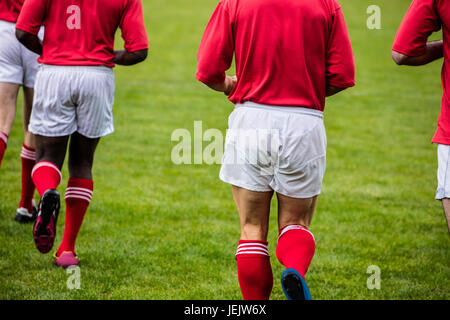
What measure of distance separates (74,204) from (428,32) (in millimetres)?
2674

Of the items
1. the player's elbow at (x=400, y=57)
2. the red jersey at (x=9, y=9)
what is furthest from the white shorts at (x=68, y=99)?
the player's elbow at (x=400, y=57)

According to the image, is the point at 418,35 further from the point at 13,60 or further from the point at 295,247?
the point at 13,60

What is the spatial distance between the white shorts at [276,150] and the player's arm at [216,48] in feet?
0.72

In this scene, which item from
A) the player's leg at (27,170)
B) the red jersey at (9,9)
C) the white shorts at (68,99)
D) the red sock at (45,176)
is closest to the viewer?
the red sock at (45,176)

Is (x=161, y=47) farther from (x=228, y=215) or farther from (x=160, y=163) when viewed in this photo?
(x=228, y=215)

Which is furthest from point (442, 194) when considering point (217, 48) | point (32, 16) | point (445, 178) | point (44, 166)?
point (32, 16)

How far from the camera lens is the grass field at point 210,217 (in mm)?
4434

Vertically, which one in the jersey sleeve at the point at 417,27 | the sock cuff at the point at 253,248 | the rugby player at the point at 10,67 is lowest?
the sock cuff at the point at 253,248

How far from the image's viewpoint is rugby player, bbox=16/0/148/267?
4.15 m

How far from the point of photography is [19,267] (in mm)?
4559

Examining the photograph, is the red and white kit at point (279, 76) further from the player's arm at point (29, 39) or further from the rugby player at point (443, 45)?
the player's arm at point (29, 39)

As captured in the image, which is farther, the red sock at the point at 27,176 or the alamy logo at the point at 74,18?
the red sock at the point at 27,176
